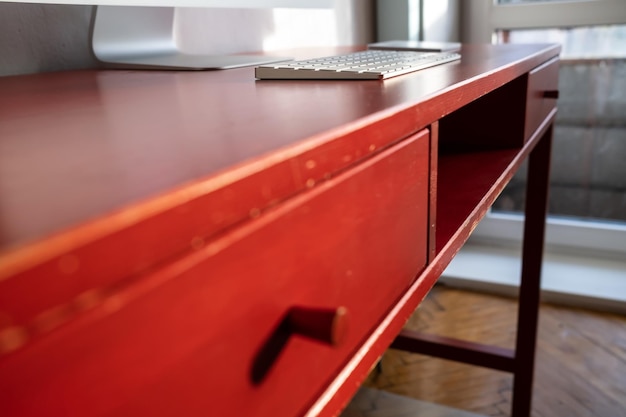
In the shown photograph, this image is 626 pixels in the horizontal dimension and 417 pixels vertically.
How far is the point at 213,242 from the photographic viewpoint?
0.23m

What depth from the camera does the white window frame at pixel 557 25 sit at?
1.88 meters

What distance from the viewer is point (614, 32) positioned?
1.90 metres

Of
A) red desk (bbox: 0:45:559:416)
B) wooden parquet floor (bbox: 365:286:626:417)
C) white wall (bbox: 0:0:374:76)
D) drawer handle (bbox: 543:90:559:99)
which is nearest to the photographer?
red desk (bbox: 0:45:559:416)

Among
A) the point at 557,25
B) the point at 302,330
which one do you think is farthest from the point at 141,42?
the point at 557,25

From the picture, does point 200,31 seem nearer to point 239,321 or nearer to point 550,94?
point 550,94

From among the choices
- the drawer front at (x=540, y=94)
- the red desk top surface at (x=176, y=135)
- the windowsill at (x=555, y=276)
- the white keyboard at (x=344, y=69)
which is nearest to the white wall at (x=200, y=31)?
the red desk top surface at (x=176, y=135)

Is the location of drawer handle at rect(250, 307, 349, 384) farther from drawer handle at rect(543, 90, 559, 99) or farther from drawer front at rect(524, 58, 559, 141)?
drawer handle at rect(543, 90, 559, 99)

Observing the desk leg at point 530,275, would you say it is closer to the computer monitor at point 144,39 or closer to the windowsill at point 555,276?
the windowsill at point 555,276

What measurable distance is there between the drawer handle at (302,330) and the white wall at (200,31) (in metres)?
0.70

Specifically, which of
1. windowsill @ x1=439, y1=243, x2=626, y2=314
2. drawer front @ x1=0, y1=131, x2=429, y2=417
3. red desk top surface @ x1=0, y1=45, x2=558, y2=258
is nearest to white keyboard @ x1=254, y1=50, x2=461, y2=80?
red desk top surface @ x1=0, y1=45, x2=558, y2=258

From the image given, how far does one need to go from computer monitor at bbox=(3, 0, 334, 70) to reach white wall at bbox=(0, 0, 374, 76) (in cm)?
7

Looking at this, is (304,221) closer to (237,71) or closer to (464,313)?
(237,71)

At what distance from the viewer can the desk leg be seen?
1330 millimetres

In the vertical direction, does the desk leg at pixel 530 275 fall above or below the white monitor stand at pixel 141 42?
below
